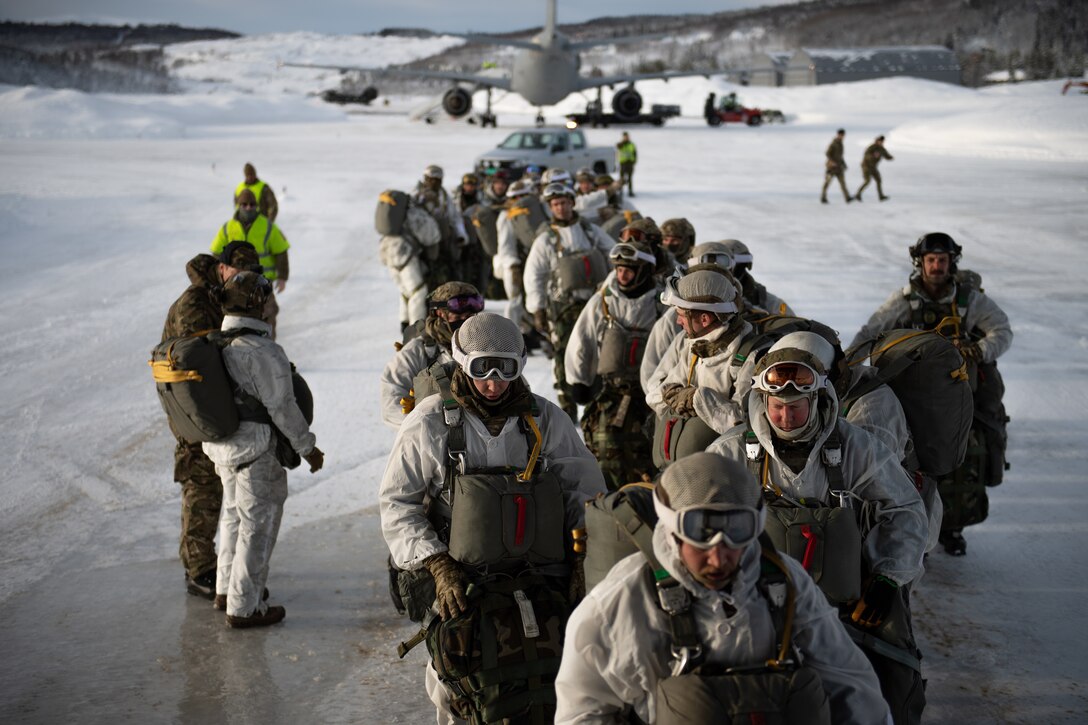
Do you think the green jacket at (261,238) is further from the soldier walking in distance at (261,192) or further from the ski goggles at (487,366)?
the ski goggles at (487,366)

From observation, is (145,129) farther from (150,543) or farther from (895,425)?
(895,425)

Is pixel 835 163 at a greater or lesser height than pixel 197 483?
greater

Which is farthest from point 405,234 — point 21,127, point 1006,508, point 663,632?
point 21,127

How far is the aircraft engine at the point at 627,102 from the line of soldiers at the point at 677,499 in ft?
133

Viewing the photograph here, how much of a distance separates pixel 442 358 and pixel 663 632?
3.02 metres

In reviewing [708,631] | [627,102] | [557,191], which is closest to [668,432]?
[708,631]

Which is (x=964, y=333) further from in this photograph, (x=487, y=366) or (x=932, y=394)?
(x=487, y=366)

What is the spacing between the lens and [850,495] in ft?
11.6

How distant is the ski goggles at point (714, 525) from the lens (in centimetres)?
247

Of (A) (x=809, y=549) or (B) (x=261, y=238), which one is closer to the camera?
(A) (x=809, y=549)

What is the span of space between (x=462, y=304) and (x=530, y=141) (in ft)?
72.2

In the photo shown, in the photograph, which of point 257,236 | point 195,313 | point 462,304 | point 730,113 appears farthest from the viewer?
point 730,113

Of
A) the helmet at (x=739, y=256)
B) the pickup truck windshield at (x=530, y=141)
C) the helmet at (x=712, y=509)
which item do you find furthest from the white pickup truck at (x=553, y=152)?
the helmet at (x=712, y=509)

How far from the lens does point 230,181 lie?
1059 inches
